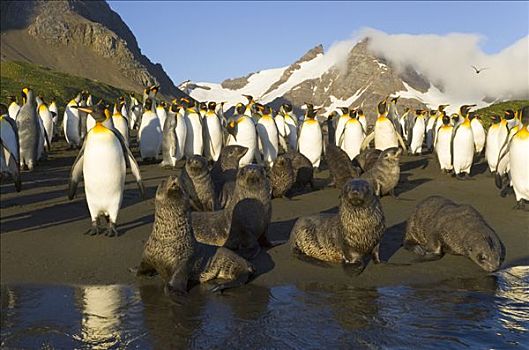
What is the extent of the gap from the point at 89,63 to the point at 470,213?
74952mm

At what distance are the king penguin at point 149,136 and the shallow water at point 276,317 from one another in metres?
9.70

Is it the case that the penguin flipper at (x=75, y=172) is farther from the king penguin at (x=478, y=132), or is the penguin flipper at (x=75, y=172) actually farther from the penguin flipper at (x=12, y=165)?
the king penguin at (x=478, y=132)

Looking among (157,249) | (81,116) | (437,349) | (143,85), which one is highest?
(143,85)

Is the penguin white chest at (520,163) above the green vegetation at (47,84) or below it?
below

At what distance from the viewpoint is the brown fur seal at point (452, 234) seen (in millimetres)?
5617

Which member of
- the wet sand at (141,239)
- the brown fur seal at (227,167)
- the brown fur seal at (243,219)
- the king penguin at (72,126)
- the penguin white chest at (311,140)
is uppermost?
the king penguin at (72,126)

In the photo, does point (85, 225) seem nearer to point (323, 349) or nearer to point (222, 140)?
A: point (323, 349)

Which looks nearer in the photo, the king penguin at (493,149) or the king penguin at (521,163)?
the king penguin at (521,163)

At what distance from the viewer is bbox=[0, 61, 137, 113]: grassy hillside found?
32.5 meters

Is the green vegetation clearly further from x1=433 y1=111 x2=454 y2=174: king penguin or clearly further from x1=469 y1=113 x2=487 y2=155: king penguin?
x1=433 y1=111 x2=454 y2=174: king penguin

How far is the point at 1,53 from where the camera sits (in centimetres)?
6706

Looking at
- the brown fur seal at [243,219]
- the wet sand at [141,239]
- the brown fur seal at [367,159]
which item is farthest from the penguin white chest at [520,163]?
the brown fur seal at [243,219]

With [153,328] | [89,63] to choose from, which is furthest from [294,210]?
[89,63]

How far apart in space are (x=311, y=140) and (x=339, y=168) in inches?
97.9
